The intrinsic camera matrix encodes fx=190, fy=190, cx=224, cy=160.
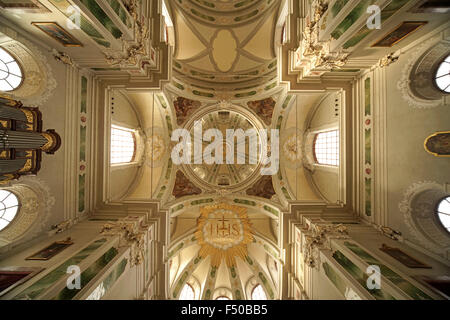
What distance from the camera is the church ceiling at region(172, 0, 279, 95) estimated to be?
1120 cm

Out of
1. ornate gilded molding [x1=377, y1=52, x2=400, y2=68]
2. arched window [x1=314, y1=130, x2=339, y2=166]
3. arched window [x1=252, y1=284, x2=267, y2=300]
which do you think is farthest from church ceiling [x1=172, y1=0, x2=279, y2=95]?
arched window [x1=252, y1=284, x2=267, y2=300]

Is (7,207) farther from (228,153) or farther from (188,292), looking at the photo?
(188,292)

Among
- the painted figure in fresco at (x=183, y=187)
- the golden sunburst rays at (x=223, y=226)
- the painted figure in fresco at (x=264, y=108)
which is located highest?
the painted figure in fresco at (x=264, y=108)

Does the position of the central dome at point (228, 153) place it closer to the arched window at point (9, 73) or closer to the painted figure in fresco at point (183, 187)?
the painted figure in fresco at point (183, 187)

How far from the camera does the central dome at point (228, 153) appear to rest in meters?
13.1

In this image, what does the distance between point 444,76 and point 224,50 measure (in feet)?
34.5

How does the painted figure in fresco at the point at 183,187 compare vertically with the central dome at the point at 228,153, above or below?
below

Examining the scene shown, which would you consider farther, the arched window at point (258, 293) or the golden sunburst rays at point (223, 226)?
the arched window at point (258, 293)

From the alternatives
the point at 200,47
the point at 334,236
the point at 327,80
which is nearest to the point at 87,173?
the point at 200,47

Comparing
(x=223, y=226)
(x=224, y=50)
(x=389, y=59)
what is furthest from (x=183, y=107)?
(x=389, y=59)

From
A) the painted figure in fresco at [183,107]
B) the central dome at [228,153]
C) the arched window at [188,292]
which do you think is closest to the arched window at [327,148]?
the central dome at [228,153]

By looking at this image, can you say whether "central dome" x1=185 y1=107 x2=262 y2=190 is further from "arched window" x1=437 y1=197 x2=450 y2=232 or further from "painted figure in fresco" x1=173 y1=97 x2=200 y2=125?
"arched window" x1=437 y1=197 x2=450 y2=232

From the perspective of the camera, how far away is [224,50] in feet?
40.8

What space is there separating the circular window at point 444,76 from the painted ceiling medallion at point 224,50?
32.0ft
